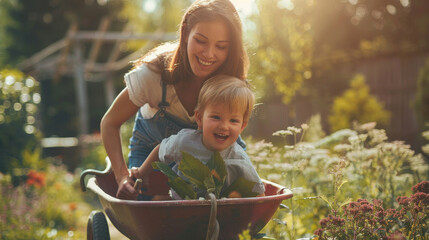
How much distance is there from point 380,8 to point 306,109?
4.31 m

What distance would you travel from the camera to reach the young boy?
6.42 feet

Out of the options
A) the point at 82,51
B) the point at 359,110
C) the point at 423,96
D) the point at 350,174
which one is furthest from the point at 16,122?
the point at 359,110

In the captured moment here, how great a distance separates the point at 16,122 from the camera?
18.2 feet

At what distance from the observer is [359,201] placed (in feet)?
6.28

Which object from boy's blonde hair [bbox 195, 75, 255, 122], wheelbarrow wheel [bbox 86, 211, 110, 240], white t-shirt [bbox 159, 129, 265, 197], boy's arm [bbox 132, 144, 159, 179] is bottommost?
wheelbarrow wheel [bbox 86, 211, 110, 240]

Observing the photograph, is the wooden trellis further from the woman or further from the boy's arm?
the boy's arm

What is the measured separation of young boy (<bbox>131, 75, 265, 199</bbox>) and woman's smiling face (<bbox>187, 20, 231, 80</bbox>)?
0.21m

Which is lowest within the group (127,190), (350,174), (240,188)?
(350,174)

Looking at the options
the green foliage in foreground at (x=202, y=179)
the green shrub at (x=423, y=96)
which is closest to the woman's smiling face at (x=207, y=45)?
the green foliage in foreground at (x=202, y=179)

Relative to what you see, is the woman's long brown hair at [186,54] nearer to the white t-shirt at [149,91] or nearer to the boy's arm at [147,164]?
the white t-shirt at [149,91]

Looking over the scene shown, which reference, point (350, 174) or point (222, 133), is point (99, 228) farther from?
point (350, 174)

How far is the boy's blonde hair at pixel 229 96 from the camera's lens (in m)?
1.99

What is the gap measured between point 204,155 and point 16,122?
14.2ft

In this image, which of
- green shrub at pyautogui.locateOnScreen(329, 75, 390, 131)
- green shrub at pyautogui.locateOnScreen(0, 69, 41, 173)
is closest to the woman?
green shrub at pyautogui.locateOnScreen(0, 69, 41, 173)
